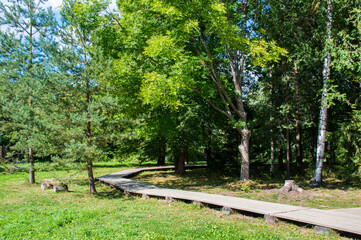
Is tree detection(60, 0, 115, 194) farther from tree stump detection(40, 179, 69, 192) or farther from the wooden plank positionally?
the wooden plank

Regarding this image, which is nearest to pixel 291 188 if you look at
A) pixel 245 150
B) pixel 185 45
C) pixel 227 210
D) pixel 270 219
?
pixel 245 150

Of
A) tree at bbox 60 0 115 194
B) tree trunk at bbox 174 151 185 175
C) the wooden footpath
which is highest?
tree at bbox 60 0 115 194

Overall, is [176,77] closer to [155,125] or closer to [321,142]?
A: [155,125]

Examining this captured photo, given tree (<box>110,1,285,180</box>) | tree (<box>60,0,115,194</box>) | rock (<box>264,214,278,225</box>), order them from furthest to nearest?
tree (<box>110,1,285,180</box>)
tree (<box>60,0,115,194</box>)
rock (<box>264,214,278,225</box>)

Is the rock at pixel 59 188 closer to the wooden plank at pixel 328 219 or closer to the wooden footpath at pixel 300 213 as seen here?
the wooden footpath at pixel 300 213

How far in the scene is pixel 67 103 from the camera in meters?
10.0

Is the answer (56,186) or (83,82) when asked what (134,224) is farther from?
(56,186)

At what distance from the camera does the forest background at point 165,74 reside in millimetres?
9750

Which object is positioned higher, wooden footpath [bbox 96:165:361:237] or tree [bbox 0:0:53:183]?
tree [bbox 0:0:53:183]

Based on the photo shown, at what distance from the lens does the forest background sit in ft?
32.0

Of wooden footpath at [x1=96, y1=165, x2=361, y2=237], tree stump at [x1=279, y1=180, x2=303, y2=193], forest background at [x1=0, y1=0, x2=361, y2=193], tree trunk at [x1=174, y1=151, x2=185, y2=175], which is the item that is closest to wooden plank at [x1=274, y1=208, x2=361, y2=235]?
wooden footpath at [x1=96, y1=165, x2=361, y2=237]

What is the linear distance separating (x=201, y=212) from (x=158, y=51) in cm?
698

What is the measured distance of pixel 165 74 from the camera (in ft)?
41.3

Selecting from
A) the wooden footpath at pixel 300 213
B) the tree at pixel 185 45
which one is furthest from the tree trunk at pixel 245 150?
the wooden footpath at pixel 300 213
